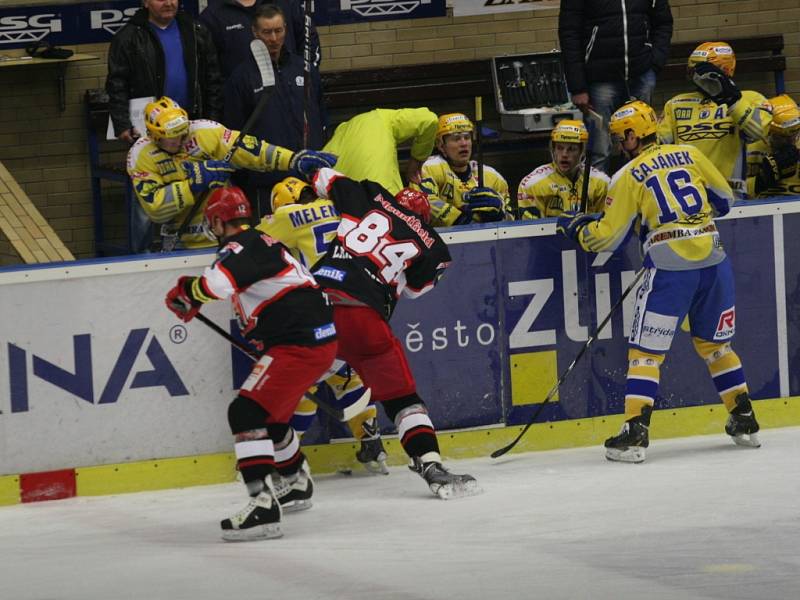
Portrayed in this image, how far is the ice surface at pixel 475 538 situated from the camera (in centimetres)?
536

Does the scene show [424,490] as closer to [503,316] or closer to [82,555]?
[503,316]

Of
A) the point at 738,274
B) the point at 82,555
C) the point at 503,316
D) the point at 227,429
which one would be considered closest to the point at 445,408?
the point at 503,316

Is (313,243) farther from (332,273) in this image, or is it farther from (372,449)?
Result: (372,449)

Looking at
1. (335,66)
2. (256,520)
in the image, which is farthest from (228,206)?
(335,66)

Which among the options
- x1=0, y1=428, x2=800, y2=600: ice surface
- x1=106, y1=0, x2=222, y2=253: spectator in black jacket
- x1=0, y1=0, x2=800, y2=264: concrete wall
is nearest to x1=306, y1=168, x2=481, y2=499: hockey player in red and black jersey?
x1=0, y1=428, x2=800, y2=600: ice surface

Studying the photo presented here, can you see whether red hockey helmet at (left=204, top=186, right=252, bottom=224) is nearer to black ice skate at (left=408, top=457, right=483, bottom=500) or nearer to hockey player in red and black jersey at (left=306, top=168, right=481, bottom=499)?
hockey player in red and black jersey at (left=306, top=168, right=481, bottom=499)

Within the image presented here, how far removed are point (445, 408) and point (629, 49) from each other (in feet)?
8.15

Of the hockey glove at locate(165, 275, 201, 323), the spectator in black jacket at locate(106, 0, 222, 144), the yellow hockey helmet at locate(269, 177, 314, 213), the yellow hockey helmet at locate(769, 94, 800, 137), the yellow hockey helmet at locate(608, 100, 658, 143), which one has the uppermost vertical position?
the spectator in black jacket at locate(106, 0, 222, 144)

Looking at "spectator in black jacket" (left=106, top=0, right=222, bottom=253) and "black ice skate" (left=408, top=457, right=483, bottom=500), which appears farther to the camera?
"spectator in black jacket" (left=106, top=0, right=222, bottom=253)

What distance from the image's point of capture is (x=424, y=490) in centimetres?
700

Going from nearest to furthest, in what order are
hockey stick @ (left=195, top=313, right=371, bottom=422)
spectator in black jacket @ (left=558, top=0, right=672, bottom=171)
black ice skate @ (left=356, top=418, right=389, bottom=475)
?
hockey stick @ (left=195, top=313, right=371, bottom=422) < black ice skate @ (left=356, top=418, right=389, bottom=475) < spectator in black jacket @ (left=558, top=0, right=672, bottom=171)

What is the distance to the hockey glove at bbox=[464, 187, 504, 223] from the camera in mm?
7965

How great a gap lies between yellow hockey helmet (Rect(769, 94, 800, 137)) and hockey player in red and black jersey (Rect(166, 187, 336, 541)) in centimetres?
371

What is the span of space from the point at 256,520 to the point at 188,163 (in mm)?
2166
